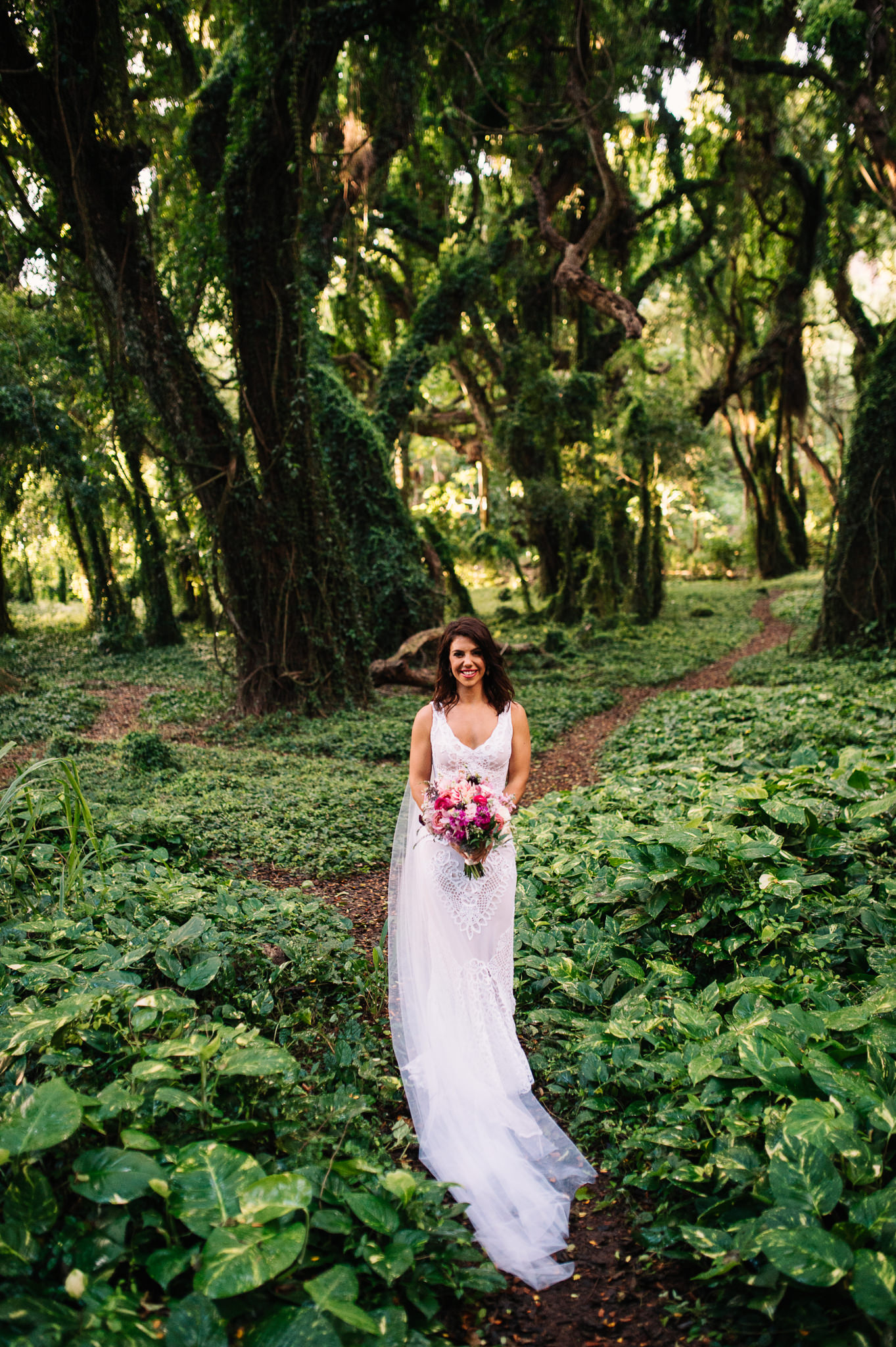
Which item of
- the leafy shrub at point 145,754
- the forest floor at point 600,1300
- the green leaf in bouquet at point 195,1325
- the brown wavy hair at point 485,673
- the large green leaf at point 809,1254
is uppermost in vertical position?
the brown wavy hair at point 485,673

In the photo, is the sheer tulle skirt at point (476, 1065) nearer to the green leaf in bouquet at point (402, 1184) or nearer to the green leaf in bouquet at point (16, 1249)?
the green leaf in bouquet at point (402, 1184)

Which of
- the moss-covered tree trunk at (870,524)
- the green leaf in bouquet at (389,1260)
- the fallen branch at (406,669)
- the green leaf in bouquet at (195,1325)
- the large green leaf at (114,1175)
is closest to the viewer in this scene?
the green leaf in bouquet at (195,1325)

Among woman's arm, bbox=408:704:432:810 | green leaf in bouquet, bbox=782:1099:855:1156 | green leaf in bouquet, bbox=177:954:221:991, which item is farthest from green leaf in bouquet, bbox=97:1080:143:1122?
woman's arm, bbox=408:704:432:810

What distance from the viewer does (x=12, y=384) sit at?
51.7ft

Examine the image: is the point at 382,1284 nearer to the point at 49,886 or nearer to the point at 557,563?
the point at 49,886

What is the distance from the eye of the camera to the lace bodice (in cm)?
405

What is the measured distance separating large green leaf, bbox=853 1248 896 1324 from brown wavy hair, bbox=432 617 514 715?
257cm

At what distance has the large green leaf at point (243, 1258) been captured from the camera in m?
1.96

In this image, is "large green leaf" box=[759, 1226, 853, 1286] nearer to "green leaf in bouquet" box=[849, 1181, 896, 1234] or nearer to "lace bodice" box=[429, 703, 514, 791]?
"green leaf in bouquet" box=[849, 1181, 896, 1234]

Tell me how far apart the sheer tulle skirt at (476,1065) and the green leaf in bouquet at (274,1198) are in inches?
30.7

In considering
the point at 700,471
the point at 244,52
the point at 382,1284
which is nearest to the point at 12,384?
the point at 244,52

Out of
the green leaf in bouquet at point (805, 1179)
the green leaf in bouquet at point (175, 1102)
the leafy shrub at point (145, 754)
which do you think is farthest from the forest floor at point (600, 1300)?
the leafy shrub at point (145, 754)

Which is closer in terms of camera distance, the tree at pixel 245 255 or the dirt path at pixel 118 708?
the tree at pixel 245 255

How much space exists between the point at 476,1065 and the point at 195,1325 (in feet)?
5.55
